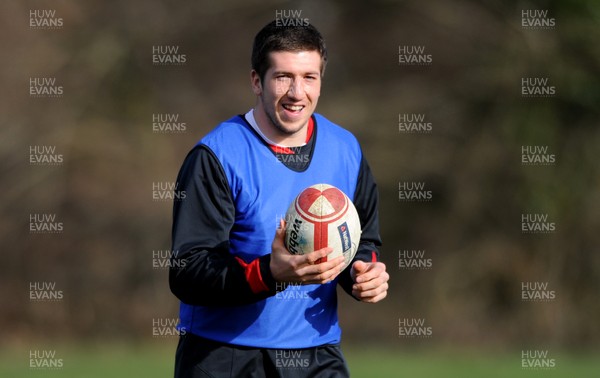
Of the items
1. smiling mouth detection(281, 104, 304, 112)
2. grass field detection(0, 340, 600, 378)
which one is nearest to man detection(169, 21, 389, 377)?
smiling mouth detection(281, 104, 304, 112)

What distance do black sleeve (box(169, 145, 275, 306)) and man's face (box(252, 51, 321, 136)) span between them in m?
0.34

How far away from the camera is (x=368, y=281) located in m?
3.92

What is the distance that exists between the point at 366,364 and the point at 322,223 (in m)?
7.45

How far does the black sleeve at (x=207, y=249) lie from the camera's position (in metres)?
3.79

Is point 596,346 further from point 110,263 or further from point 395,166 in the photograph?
point 110,263

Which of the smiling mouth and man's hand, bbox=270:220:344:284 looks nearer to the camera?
man's hand, bbox=270:220:344:284

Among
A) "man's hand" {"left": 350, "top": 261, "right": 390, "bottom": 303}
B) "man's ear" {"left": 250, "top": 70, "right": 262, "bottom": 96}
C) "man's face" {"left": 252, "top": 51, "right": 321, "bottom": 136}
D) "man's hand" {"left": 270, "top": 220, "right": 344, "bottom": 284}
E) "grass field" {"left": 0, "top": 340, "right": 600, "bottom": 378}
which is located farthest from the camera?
"grass field" {"left": 0, "top": 340, "right": 600, "bottom": 378}

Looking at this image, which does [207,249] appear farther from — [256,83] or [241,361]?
[256,83]

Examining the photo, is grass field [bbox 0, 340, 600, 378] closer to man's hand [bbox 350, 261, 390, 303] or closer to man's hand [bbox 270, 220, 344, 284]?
man's hand [bbox 350, 261, 390, 303]

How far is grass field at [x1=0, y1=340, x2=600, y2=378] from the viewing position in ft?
32.4

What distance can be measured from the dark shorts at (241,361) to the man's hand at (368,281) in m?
0.34

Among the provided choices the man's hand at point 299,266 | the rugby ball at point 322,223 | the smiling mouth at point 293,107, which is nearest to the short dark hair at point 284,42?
the smiling mouth at point 293,107

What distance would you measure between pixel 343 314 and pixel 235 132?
11.8 metres

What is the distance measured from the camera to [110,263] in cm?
1555
